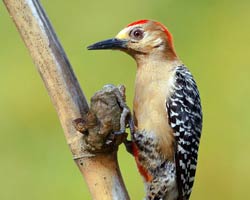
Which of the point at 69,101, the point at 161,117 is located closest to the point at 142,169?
→ the point at 161,117

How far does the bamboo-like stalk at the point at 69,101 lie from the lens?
4.94 meters

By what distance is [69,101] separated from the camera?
4957 millimetres

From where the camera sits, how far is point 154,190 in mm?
6090

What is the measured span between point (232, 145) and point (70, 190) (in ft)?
5.57

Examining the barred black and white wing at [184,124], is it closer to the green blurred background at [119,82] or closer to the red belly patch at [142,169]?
the red belly patch at [142,169]

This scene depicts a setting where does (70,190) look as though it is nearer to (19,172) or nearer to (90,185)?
(19,172)

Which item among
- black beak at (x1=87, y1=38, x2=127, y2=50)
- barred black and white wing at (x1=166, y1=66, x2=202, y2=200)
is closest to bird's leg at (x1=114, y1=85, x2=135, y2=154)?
barred black and white wing at (x1=166, y1=66, x2=202, y2=200)

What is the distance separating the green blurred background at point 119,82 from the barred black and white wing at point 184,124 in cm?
263

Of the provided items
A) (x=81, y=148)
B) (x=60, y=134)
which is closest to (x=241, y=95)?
(x=60, y=134)

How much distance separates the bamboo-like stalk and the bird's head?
1166 millimetres

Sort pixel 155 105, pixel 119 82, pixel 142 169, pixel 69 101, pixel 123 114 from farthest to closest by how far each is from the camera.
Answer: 1. pixel 119 82
2. pixel 142 169
3. pixel 155 105
4. pixel 123 114
5. pixel 69 101

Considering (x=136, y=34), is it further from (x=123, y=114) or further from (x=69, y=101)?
(x=69, y=101)

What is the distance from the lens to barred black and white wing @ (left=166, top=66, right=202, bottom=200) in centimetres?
605

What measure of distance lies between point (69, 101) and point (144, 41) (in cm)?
136
